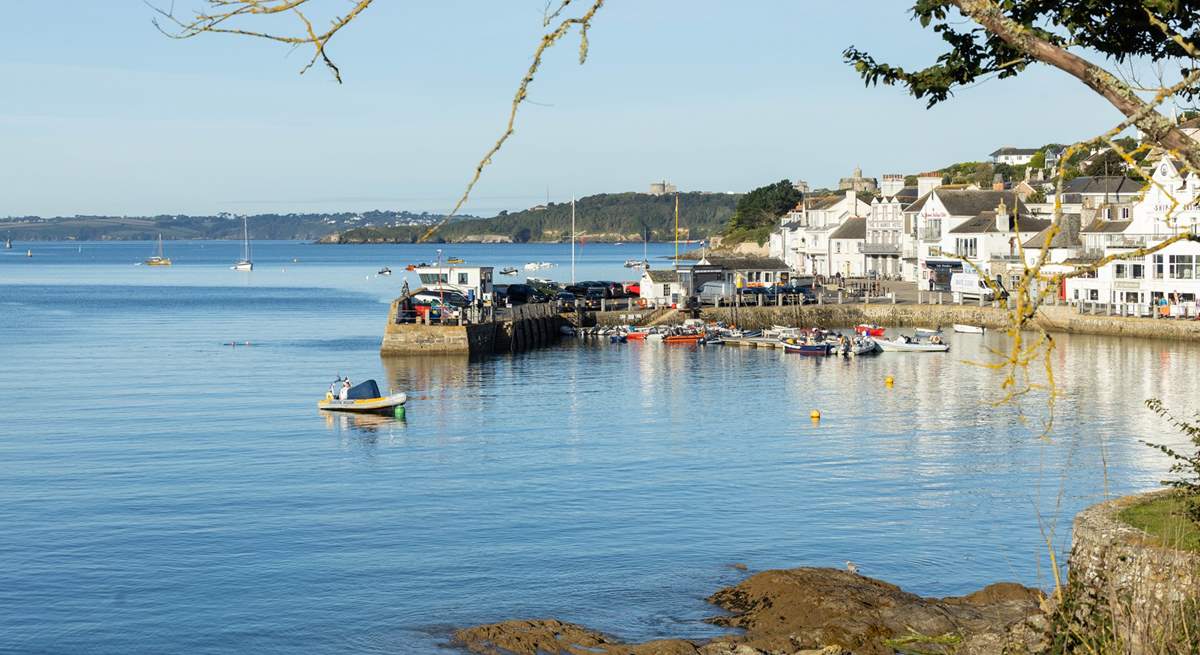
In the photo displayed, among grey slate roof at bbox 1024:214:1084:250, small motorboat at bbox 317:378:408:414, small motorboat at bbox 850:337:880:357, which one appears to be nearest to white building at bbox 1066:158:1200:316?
grey slate roof at bbox 1024:214:1084:250

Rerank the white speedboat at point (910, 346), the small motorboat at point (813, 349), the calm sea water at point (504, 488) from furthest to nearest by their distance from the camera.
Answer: the white speedboat at point (910, 346)
the small motorboat at point (813, 349)
the calm sea water at point (504, 488)

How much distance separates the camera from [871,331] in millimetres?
86250

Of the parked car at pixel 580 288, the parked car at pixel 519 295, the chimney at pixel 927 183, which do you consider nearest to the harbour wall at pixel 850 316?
the parked car at pixel 519 295

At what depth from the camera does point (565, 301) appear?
102m

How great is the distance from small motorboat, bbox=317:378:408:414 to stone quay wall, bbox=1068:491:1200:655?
3987 centimetres

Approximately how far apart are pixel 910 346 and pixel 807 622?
196 feet

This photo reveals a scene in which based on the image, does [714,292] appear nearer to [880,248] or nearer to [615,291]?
[615,291]

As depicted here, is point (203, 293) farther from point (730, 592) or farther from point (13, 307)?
point (730, 592)

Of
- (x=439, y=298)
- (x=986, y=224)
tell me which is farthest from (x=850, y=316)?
(x=439, y=298)

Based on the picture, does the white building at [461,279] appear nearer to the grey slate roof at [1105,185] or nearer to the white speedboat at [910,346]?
the white speedboat at [910,346]

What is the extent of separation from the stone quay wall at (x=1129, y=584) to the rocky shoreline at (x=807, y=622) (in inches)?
177

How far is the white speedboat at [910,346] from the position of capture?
7969 centimetres

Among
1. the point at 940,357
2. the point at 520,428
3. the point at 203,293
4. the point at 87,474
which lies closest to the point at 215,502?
the point at 87,474

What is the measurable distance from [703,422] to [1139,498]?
3497 cm
